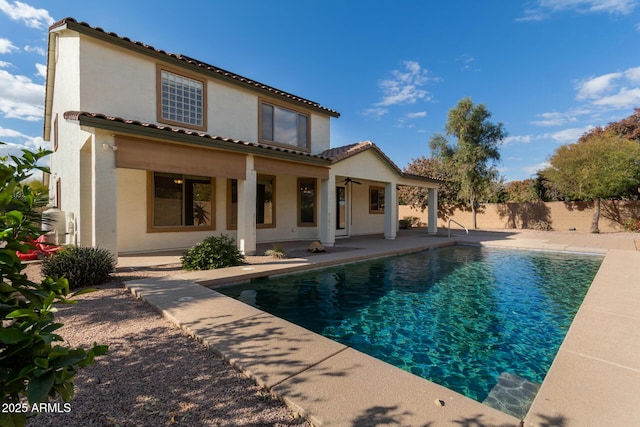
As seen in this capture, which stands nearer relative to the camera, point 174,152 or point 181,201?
point 174,152

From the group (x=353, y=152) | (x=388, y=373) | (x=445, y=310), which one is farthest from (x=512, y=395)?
(x=353, y=152)

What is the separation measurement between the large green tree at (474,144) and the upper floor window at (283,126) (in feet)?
46.1

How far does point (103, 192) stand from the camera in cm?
726

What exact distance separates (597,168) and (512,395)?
73.2ft

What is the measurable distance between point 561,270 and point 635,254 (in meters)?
3.94

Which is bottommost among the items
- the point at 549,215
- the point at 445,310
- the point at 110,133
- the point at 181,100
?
the point at 445,310

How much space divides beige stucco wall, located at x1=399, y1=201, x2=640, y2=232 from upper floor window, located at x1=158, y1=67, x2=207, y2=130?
22108mm

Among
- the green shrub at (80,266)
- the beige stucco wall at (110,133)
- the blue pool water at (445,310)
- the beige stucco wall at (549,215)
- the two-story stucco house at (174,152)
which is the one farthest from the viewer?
the beige stucco wall at (549,215)

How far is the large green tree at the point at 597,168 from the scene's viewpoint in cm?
1808

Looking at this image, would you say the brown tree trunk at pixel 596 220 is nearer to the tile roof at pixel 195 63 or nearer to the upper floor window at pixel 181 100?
the tile roof at pixel 195 63

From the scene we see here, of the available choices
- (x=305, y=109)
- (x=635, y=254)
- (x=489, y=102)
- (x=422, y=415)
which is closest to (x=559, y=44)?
(x=489, y=102)

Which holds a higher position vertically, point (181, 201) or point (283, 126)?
point (283, 126)

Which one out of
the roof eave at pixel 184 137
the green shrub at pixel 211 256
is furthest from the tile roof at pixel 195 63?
the green shrub at pixel 211 256

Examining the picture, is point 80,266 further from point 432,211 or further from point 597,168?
point 597,168
